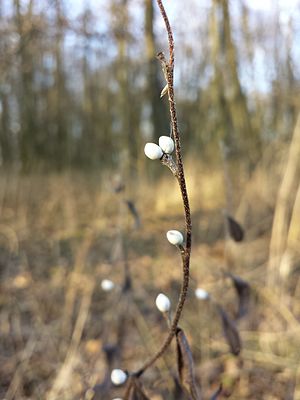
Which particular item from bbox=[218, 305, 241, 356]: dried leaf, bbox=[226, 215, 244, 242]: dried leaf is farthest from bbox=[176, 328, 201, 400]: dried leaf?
bbox=[226, 215, 244, 242]: dried leaf

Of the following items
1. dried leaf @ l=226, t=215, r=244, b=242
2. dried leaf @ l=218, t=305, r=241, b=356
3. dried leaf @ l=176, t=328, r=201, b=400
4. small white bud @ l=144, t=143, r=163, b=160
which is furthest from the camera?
dried leaf @ l=226, t=215, r=244, b=242

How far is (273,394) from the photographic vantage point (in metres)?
2.11

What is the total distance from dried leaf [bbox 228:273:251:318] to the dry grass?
1.17 ft

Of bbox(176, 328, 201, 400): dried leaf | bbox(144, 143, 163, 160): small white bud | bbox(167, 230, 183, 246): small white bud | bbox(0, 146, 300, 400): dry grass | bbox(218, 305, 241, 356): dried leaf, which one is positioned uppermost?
bbox(144, 143, 163, 160): small white bud

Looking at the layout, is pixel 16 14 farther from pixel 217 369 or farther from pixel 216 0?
pixel 217 369

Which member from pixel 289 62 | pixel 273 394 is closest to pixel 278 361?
pixel 273 394

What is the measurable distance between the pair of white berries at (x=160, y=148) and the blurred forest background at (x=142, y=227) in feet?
2.77

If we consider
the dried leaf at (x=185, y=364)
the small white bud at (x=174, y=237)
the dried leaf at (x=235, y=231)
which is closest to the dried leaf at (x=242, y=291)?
the dried leaf at (x=235, y=231)

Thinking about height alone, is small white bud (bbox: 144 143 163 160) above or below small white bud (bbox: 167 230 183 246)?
above

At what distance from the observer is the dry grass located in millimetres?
2129

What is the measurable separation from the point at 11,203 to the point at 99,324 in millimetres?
3758

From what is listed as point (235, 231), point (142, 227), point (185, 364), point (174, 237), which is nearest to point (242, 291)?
point (235, 231)

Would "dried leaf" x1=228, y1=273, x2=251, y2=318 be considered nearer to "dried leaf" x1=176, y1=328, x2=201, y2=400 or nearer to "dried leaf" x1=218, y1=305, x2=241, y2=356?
"dried leaf" x1=218, y1=305, x2=241, y2=356

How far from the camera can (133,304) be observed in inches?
100
